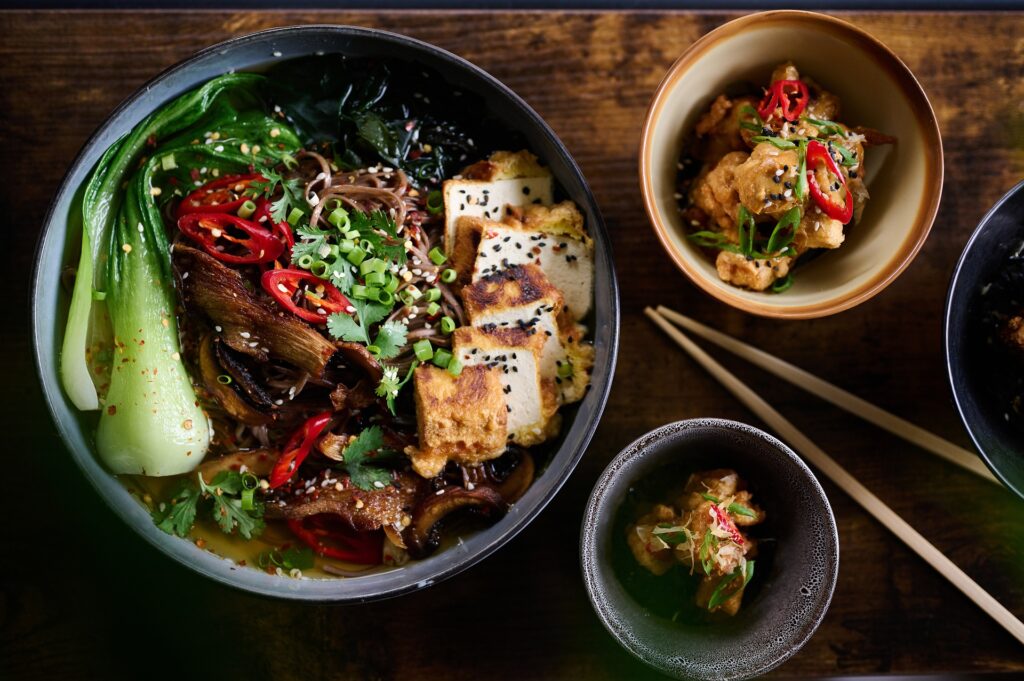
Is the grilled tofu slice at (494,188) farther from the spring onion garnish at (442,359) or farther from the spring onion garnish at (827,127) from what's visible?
the spring onion garnish at (827,127)

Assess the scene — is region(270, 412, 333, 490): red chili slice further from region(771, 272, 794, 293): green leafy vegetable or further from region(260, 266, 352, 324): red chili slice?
region(771, 272, 794, 293): green leafy vegetable

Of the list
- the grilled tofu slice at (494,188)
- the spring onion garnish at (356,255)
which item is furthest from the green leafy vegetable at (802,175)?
the spring onion garnish at (356,255)

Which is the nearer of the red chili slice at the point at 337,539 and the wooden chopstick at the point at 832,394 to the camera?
the red chili slice at the point at 337,539

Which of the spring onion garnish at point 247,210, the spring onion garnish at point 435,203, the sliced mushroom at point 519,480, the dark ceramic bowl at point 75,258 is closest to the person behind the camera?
the dark ceramic bowl at point 75,258

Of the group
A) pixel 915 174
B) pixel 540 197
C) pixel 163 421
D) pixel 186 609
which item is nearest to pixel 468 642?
pixel 186 609

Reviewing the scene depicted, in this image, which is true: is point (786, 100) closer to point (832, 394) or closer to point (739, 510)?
point (832, 394)
